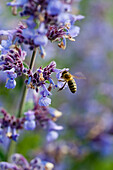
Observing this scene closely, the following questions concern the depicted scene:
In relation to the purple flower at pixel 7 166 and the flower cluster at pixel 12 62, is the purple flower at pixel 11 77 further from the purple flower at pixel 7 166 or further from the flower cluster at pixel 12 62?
the purple flower at pixel 7 166

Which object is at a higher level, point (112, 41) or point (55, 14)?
point (112, 41)

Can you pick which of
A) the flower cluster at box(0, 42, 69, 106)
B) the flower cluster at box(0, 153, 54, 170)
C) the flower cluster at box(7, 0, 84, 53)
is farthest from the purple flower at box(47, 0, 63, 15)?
the flower cluster at box(0, 153, 54, 170)

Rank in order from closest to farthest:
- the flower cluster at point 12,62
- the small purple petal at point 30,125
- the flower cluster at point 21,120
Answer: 1. the flower cluster at point 12,62
2. the small purple petal at point 30,125
3. the flower cluster at point 21,120

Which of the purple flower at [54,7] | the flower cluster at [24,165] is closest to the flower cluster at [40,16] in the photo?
the purple flower at [54,7]

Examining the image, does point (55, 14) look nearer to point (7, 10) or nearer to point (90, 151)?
point (90, 151)

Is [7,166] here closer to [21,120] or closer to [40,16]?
[21,120]

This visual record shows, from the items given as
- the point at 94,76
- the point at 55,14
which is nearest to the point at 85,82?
the point at 94,76

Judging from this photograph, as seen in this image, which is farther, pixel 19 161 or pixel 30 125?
pixel 19 161

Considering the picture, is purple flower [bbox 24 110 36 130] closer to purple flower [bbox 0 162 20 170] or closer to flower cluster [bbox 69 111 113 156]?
purple flower [bbox 0 162 20 170]

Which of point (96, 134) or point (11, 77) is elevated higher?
point (96, 134)

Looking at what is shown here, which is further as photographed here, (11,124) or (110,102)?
(110,102)

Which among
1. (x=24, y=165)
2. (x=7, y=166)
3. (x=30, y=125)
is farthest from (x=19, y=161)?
(x=30, y=125)
